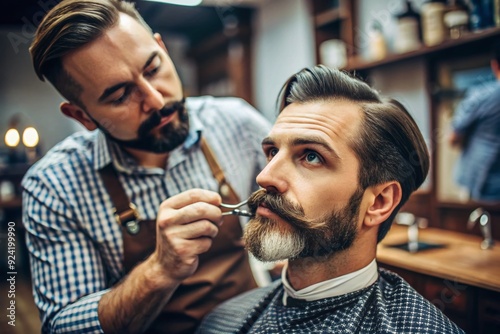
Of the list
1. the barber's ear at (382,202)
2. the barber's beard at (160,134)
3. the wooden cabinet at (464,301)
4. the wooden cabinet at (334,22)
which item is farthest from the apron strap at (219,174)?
the wooden cabinet at (334,22)

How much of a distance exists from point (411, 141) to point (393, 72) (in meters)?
2.04

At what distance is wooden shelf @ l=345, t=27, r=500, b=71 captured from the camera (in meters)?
2.33

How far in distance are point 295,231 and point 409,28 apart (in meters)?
2.17

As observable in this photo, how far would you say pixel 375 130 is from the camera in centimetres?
130

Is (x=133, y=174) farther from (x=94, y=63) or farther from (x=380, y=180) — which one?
(x=380, y=180)

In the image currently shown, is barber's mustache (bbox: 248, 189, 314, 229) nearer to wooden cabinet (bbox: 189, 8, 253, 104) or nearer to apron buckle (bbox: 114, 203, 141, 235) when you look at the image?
apron buckle (bbox: 114, 203, 141, 235)

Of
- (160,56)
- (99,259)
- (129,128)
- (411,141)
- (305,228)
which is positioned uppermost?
(160,56)

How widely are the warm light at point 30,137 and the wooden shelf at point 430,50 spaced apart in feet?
6.21

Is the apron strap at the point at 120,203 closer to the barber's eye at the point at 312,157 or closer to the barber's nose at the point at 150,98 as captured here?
the barber's nose at the point at 150,98

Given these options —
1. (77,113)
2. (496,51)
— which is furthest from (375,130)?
(496,51)

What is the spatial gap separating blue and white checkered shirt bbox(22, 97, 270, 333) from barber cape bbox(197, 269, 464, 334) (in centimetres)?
49

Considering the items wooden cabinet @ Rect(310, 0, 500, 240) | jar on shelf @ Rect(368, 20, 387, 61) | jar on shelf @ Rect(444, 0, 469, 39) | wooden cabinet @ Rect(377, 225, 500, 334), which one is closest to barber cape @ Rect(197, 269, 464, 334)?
wooden cabinet @ Rect(377, 225, 500, 334)

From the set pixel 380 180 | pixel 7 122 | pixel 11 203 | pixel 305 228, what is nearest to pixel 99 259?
pixel 11 203

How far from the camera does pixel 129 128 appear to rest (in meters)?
1.46
